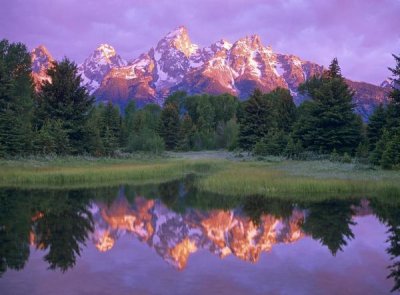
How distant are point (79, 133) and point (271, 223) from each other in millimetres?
36057

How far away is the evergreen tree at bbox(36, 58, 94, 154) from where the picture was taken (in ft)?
160

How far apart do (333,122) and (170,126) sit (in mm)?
43512

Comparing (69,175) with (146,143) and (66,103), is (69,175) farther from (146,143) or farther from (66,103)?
(146,143)

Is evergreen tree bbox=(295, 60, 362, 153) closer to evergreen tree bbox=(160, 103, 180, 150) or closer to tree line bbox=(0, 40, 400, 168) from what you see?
tree line bbox=(0, 40, 400, 168)

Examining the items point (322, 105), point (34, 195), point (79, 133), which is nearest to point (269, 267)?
point (34, 195)

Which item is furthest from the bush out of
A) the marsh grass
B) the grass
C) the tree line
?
the marsh grass

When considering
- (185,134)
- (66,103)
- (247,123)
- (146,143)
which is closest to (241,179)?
(66,103)

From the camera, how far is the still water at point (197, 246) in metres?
10.7

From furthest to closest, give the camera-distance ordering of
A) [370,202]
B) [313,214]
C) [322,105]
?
[322,105] < [370,202] < [313,214]

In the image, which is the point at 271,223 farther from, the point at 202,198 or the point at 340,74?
the point at 340,74

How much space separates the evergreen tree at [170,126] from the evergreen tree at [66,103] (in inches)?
1349

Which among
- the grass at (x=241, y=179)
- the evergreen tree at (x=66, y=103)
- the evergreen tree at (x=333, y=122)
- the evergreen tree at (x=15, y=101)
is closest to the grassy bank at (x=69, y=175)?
the grass at (x=241, y=179)

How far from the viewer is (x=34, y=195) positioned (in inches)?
965

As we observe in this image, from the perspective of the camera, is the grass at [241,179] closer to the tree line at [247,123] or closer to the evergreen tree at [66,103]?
the tree line at [247,123]
